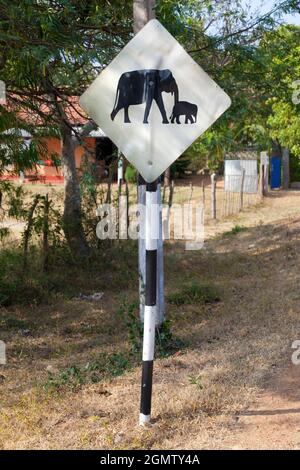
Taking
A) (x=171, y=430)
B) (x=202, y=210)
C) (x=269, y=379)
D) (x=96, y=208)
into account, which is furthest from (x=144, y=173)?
(x=202, y=210)

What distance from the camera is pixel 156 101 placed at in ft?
11.9

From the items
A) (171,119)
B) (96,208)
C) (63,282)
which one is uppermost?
(171,119)

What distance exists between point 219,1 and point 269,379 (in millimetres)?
5504

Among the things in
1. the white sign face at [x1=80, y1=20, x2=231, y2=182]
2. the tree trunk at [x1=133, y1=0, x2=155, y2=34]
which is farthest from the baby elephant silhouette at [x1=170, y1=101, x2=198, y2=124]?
the tree trunk at [x1=133, y1=0, x2=155, y2=34]

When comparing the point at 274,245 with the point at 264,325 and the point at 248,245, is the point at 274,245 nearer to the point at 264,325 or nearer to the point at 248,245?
the point at 248,245

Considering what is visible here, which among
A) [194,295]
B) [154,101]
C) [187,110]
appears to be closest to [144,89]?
[154,101]

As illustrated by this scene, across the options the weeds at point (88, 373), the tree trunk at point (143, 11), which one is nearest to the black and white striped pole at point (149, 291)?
the weeds at point (88, 373)

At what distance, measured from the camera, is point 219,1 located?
8.30 meters

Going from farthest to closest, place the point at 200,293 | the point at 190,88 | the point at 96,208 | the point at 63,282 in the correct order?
the point at 96,208, the point at 63,282, the point at 200,293, the point at 190,88

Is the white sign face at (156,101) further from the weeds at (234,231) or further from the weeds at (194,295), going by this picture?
the weeds at (234,231)

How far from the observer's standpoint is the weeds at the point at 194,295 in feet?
26.5

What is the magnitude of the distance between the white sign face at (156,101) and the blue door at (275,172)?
21518 mm

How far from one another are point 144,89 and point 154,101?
90mm

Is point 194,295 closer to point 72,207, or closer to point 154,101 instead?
point 72,207
